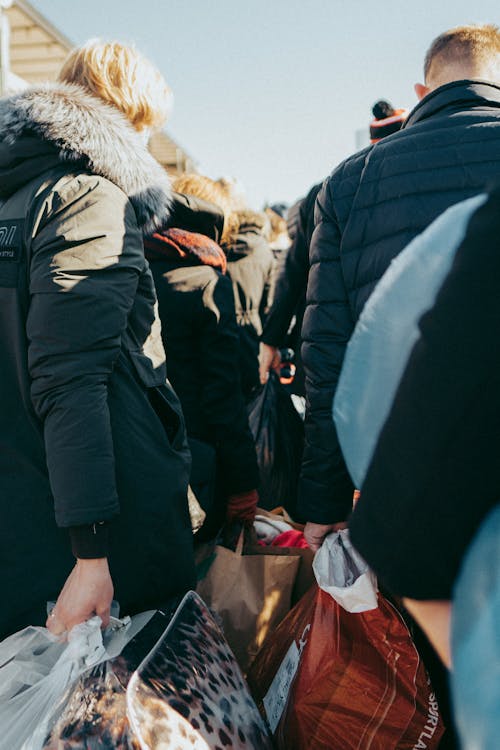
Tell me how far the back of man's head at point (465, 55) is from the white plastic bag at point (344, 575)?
1.22 m

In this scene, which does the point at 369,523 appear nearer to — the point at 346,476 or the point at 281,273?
the point at 346,476

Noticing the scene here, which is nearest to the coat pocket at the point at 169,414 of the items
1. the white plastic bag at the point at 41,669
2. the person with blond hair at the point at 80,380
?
the person with blond hair at the point at 80,380

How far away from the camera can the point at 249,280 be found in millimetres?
3264

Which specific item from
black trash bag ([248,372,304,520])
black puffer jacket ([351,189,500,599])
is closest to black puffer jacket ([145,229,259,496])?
black trash bag ([248,372,304,520])

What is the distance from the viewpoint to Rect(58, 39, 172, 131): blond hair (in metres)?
1.50

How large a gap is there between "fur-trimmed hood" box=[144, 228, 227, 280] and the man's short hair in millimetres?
847

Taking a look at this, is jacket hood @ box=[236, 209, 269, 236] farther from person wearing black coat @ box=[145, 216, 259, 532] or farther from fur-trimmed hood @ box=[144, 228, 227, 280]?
fur-trimmed hood @ box=[144, 228, 227, 280]

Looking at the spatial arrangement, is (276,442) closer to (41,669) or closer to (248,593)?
(248,593)

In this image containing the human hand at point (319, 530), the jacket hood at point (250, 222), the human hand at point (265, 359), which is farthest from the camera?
the jacket hood at point (250, 222)

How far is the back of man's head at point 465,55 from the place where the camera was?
1621 millimetres

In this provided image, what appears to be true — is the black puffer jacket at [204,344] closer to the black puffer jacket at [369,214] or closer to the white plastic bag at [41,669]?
the black puffer jacket at [369,214]

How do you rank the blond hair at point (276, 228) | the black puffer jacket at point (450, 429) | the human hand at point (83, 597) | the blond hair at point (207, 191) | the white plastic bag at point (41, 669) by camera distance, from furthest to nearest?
the blond hair at point (276, 228)
the blond hair at point (207, 191)
the human hand at point (83, 597)
the white plastic bag at point (41, 669)
the black puffer jacket at point (450, 429)

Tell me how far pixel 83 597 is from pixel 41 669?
153mm

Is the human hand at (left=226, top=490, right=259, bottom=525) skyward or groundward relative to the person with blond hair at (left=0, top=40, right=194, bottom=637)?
groundward
